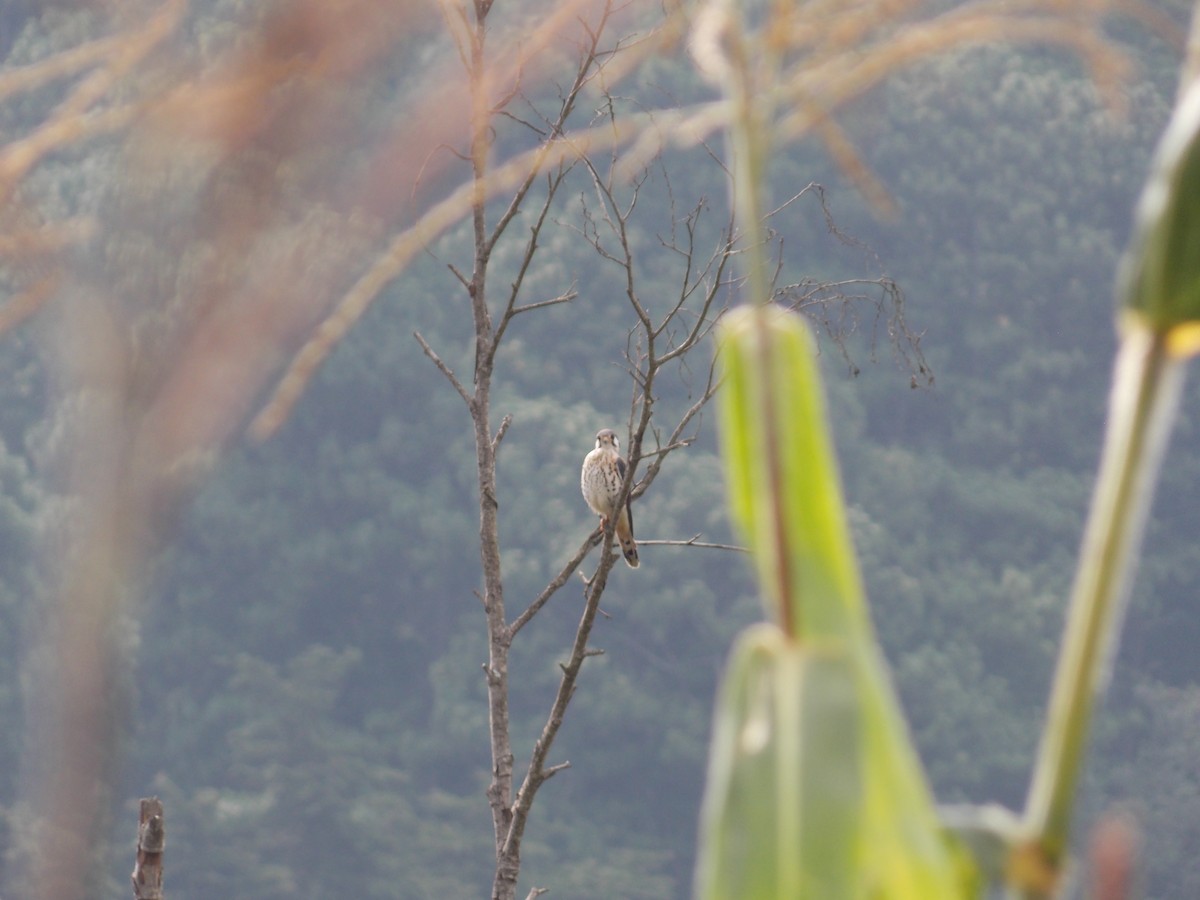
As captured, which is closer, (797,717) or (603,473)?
(797,717)

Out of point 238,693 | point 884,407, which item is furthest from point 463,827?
point 884,407

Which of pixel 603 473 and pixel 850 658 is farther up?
pixel 603 473

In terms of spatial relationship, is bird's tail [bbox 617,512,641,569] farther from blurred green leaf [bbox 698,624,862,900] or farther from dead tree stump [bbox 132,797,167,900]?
blurred green leaf [bbox 698,624,862,900]

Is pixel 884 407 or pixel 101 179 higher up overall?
pixel 884 407

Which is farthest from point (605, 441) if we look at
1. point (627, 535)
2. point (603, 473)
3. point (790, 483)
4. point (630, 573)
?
point (630, 573)

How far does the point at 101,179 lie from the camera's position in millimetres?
926

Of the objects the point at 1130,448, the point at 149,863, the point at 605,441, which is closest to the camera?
the point at 1130,448

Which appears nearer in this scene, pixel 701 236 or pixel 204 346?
pixel 204 346

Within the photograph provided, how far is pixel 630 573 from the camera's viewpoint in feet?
67.6

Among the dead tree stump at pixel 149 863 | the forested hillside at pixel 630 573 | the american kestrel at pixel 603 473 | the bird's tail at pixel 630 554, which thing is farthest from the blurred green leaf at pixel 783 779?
the forested hillside at pixel 630 573

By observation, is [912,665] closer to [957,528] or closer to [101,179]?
[957,528]

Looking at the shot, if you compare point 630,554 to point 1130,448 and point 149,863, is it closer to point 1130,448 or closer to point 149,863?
point 149,863

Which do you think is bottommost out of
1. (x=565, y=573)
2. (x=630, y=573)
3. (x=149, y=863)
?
(x=149, y=863)

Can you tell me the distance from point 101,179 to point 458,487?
2092cm
